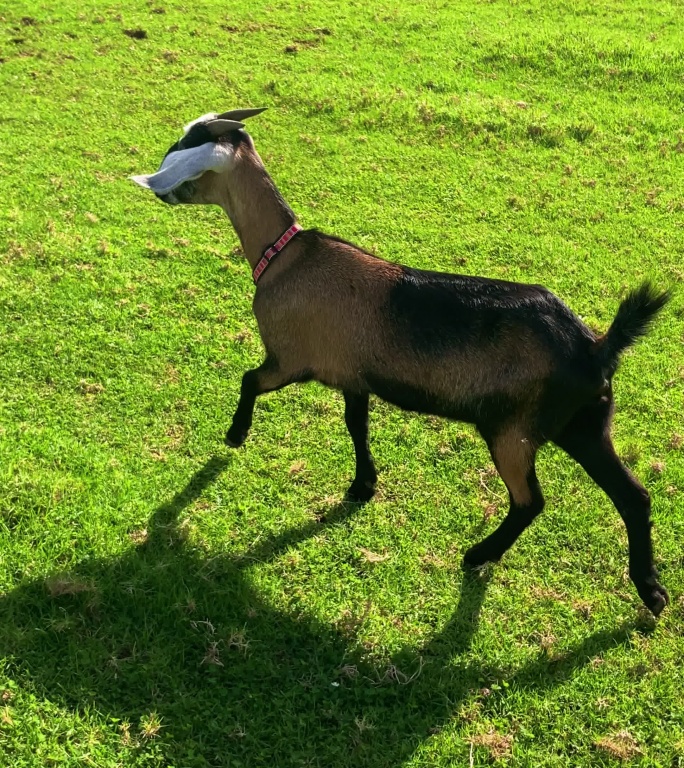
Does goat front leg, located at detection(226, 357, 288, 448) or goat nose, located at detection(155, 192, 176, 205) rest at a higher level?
goat nose, located at detection(155, 192, 176, 205)

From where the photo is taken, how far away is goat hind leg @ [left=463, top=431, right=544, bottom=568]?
3287mm

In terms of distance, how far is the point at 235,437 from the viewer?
4.26m

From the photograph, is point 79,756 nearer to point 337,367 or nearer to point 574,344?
point 337,367

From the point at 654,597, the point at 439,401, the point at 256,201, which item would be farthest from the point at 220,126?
the point at 654,597

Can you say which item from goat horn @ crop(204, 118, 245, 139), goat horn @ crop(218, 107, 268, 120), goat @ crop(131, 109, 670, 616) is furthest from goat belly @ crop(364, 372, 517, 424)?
goat horn @ crop(218, 107, 268, 120)

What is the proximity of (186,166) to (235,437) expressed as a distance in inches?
65.2

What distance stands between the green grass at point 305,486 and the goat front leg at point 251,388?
0.66 feet

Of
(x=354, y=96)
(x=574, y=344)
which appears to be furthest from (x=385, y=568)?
(x=354, y=96)

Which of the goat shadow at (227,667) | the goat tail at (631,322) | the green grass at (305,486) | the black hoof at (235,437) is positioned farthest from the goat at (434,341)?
the goat shadow at (227,667)

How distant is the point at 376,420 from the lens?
475 centimetres

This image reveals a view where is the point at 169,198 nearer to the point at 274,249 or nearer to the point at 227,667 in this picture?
the point at 274,249

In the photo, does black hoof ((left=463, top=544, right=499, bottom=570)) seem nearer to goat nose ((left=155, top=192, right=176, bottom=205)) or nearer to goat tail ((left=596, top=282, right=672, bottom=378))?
goat tail ((left=596, top=282, right=672, bottom=378))

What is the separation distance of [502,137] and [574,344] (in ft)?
19.7

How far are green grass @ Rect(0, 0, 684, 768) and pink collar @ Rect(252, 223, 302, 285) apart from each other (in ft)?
4.04
